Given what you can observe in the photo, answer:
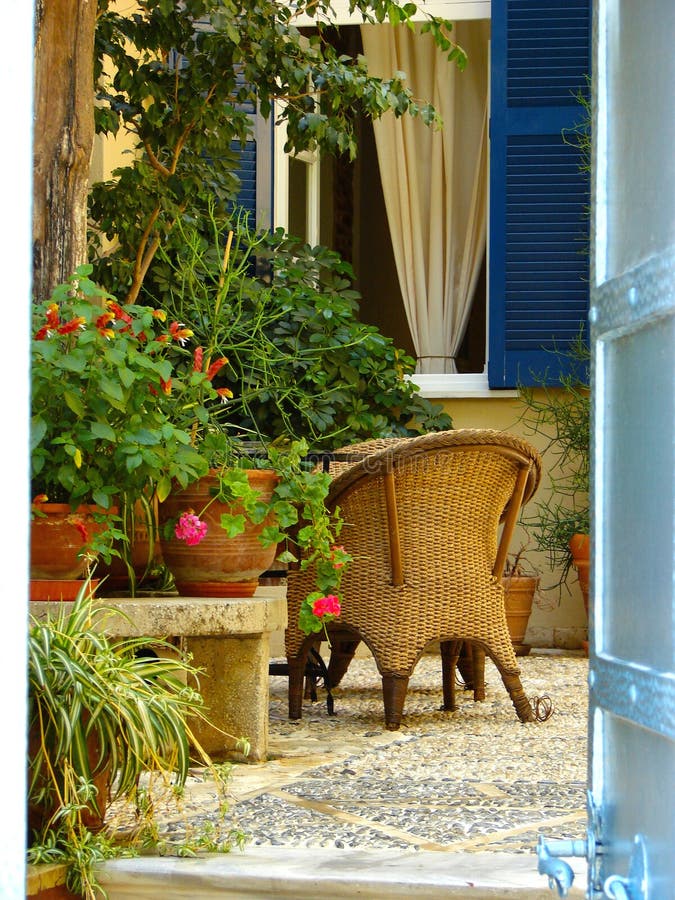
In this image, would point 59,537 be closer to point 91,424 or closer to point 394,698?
point 91,424

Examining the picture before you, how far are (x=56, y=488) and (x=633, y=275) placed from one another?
6.18 feet

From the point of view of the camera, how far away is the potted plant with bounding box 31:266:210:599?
2787 millimetres

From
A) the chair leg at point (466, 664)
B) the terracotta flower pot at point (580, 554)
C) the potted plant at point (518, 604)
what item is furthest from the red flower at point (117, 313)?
the terracotta flower pot at point (580, 554)

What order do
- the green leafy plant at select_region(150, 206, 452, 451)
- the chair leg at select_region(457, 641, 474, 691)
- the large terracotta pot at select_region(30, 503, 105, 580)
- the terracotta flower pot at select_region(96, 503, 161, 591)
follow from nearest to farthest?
the large terracotta pot at select_region(30, 503, 105, 580)
the terracotta flower pot at select_region(96, 503, 161, 591)
the chair leg at select_region(457, 641, 474, 691)
the green leafy plant at select_region(150, 206, 452, 451)

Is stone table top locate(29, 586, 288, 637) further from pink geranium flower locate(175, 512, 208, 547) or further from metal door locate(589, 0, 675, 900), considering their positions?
Result: metal door locate(589, 0, 675, 900)

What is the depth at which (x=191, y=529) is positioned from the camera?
3125 millimetres

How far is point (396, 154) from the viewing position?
6938mm

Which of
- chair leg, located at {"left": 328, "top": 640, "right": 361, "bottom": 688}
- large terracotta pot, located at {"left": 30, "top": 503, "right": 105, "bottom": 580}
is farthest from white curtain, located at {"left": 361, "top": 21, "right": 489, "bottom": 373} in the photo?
large terracotta pot, located at {"left": 30, "top": 503, "right": 105, "bottom": 580}

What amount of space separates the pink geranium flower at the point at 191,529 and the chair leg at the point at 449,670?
1.17 meters

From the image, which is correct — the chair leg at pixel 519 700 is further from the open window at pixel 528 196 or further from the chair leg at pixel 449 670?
the open window at pixel 528 196

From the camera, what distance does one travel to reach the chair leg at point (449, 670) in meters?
4.02

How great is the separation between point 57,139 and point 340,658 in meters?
1.92

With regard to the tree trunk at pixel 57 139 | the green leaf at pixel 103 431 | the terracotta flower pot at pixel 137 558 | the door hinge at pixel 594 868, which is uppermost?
the tree trunk at pixel 57 139

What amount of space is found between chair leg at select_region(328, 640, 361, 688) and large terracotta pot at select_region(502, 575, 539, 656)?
1.41 m
